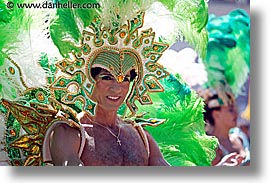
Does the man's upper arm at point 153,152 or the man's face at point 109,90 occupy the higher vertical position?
the man's face at point 109,90

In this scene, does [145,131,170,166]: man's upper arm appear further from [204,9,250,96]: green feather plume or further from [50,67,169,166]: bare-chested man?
[204,9,250,96]: green feather plume

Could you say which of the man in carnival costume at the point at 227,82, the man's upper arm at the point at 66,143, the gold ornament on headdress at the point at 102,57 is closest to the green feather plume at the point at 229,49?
the man in carnival costume at the point at 227,82

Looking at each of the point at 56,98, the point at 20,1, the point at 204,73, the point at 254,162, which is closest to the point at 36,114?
the point at 56,98

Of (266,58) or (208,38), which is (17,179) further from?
(266,58)

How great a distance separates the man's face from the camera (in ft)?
8.29

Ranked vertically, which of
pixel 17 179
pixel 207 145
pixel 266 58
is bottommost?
pixel 17 179

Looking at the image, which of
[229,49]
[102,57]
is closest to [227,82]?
[229,49]

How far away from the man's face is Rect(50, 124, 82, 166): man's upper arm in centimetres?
19

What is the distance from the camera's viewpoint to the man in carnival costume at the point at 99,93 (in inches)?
99.0

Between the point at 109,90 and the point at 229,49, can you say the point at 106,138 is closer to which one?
the point at 109,90

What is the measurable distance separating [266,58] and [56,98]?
1.04 metres

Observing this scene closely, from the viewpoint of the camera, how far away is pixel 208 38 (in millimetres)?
2537

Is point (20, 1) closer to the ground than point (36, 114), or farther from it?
farther from it

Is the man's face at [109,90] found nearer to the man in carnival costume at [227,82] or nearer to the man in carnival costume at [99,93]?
the man in carnival costume at [99,93]
